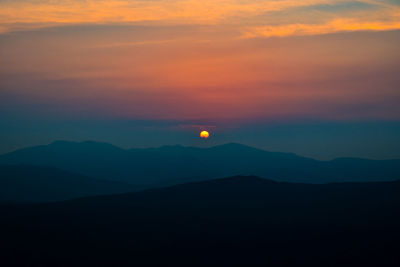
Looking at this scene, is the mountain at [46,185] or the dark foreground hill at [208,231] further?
the mountain at [46,185]

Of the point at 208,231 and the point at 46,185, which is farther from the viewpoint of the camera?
the point at 46,185

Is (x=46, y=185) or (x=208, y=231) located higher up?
(x=208, y=231)

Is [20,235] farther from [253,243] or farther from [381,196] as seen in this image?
[381,196]

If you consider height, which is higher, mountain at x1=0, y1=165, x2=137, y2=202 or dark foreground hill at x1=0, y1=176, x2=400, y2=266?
dark foreground hill at x1=0, y1=176, x2=400, y2=266

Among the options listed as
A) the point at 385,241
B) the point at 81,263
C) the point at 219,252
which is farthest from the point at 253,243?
the point at 81,263

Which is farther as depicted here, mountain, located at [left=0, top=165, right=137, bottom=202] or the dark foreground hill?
mountain, located at [left=0, top=165, right=137, bottom=202]

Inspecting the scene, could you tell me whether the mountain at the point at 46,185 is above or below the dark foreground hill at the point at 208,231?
below
